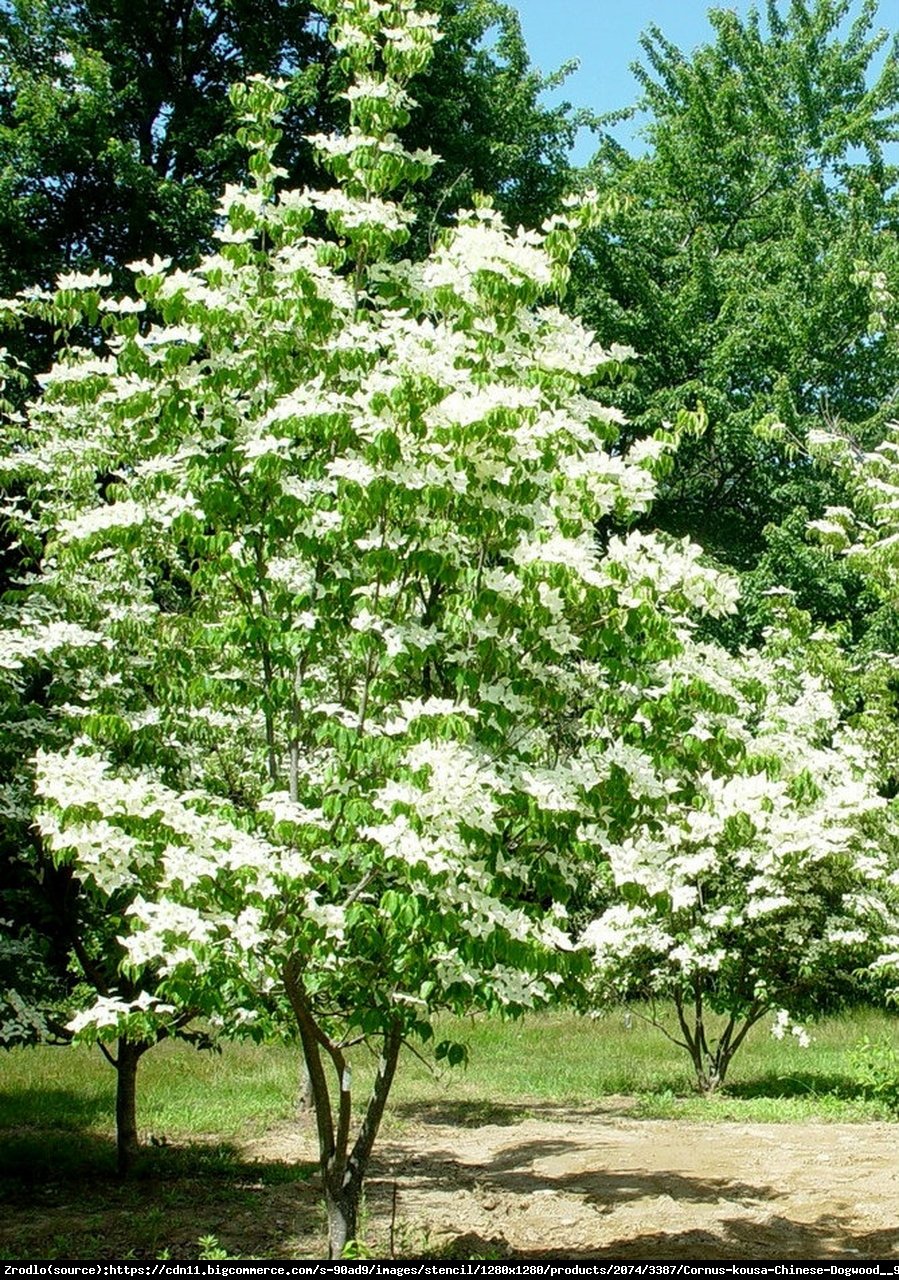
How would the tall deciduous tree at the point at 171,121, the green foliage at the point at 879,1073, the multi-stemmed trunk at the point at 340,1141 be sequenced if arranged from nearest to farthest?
the multi-stemmed trunk at the point at 340,1141 → the green foliage at the point at 879,1073 → the tall deciduous tree at the point at 171,121

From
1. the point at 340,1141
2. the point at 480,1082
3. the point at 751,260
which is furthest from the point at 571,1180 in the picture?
the point at 751,260

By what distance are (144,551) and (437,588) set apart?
6.07 feet

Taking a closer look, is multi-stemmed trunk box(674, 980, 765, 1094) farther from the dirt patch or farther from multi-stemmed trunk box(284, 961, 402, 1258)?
multi-stemmed trunk box(284, 961, 402, 1258)

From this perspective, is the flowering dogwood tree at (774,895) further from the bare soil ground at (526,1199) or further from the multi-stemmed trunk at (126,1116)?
the multi-stemmed trunk at (126,1116)

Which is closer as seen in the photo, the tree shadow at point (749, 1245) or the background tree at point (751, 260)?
the tree shadow at point (749, 1245)

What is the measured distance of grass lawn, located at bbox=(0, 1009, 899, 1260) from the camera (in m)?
7.71

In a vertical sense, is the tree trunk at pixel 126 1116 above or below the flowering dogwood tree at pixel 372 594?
below

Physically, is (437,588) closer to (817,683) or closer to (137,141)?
(817,683)

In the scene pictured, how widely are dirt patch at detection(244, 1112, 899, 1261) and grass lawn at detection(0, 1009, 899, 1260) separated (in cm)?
72

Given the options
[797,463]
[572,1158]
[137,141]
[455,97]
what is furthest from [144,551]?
[797,463]

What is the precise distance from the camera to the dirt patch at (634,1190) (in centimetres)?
678

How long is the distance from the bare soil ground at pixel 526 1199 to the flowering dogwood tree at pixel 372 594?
1515 mm

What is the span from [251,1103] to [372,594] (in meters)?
7.91

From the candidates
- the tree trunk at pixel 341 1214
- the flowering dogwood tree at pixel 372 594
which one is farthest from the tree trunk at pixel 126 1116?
the tree trunk at pixel 341 1214
